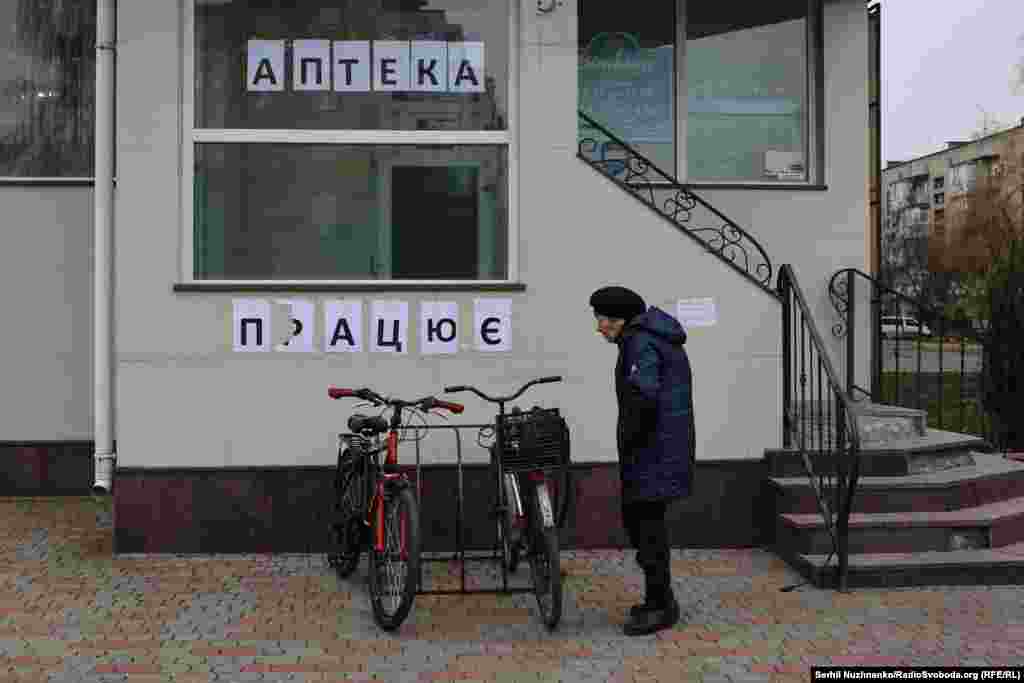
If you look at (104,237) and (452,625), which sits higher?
(104,237)

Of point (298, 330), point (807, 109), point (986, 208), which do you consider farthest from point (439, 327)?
point (986, 208)

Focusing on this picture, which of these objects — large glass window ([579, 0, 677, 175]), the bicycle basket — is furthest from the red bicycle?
large glass window ([579, 0, 677, 175])

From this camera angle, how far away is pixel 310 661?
612 centimetres

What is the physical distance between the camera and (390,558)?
266 inches

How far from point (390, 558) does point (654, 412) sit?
1.58 meters

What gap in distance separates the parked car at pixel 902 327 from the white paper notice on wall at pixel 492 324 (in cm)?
336

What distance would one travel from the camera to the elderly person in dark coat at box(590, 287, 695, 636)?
21.7 feet

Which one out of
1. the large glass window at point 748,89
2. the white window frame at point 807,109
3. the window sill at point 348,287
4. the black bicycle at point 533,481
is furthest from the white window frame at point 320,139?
the large glass window at point 748,89

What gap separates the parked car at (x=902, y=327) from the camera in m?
10.2

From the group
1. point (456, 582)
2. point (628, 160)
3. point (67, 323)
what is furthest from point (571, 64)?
point (67, 323)

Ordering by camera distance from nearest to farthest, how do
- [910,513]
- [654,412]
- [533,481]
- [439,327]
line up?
[654,412]
[533,481]
[910,513]
[439,327]

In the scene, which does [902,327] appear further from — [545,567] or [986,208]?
[986,208]

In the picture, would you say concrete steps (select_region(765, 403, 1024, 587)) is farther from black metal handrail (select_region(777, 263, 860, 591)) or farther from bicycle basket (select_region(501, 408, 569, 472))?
bicycle basket (select_region(501, 408, 569, 472))

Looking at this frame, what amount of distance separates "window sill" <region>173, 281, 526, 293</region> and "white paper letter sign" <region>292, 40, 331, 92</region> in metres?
1.33
